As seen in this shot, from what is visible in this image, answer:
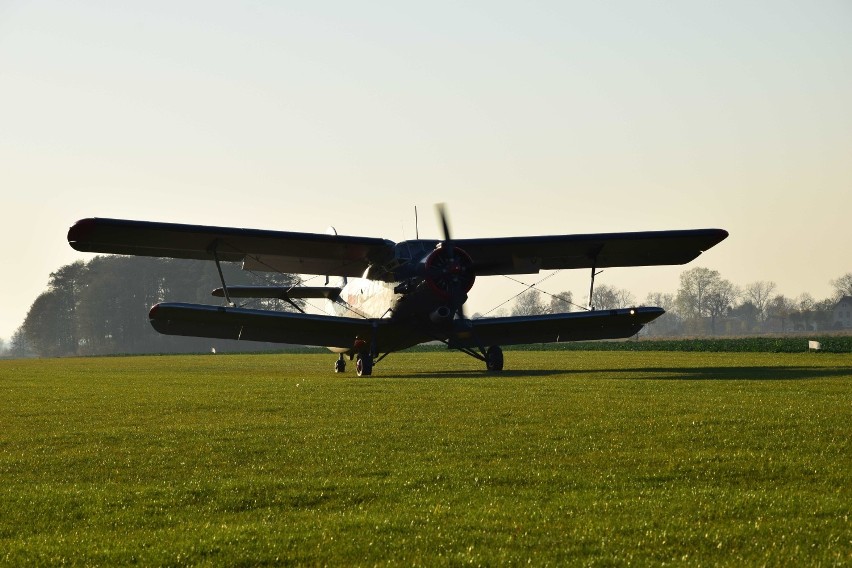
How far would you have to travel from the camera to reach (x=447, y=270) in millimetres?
23594

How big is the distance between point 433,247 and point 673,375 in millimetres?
6949

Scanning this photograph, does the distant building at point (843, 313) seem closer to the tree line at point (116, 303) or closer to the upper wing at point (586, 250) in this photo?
the tree line at point (116, 303)

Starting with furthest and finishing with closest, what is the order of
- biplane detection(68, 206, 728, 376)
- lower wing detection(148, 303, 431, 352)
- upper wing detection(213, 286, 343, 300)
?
upper wing detection(213, 286, 343, 300) < lower wing detection(148, 303, 431, 352) < biplane detection(68, 206, 728, 376)

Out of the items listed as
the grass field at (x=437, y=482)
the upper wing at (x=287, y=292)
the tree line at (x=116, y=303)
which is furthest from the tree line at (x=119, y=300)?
the grass field at (x=437, y=482)

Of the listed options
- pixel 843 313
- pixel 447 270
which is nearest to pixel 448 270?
pixel 447 270

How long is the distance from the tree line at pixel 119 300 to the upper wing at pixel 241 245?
335 ft

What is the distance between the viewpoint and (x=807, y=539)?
593 cm

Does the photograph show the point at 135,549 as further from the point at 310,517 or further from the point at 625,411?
the point at 625,411

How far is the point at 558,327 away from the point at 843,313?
165019mm

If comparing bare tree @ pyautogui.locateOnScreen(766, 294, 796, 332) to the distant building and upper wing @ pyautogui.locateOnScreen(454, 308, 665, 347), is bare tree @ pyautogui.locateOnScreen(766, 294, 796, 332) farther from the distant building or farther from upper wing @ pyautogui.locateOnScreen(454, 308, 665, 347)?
upper wing @ pyautogui.locateOnScreen(454, 308, 665, 347)

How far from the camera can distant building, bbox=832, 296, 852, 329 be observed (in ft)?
568

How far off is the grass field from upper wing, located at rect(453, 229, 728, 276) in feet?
30.2

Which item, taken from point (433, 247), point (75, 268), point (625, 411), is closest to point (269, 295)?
point (433, 247)

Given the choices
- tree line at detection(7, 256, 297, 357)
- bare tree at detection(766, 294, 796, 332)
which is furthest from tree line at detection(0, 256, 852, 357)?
bare tree at detection(766, 294, 796, 332)
